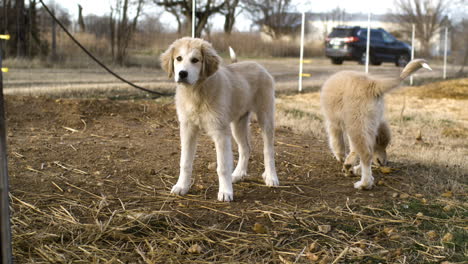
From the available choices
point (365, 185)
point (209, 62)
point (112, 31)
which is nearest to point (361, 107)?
point (365, 185)

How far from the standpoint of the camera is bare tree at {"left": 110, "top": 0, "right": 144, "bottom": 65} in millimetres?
19688

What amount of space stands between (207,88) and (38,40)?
642 inches

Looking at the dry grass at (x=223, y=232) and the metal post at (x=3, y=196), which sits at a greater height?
the metal post at (x=3, y=196)

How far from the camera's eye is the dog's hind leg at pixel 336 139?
19.8 feet

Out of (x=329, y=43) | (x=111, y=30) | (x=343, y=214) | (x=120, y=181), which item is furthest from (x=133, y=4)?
(x=343, y=214)

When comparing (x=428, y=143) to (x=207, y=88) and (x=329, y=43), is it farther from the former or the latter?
(x=329, y=43)

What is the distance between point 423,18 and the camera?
35594 millimetres

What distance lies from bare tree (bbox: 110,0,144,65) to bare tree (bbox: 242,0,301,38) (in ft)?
48.4

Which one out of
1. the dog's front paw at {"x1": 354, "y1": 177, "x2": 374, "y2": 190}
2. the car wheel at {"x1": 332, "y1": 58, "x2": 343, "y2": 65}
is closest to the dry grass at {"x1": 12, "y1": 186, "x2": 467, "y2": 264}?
the dog's front paw at {"x1": 354, "y1": 177, "x2": 374, "y2": 190}

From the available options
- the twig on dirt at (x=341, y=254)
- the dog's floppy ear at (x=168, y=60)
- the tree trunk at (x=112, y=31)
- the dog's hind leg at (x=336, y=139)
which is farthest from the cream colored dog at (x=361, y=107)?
the tree trunk at (x=112, y=31)

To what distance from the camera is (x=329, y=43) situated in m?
24.4

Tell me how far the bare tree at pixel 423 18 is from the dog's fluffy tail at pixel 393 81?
29.2 meters

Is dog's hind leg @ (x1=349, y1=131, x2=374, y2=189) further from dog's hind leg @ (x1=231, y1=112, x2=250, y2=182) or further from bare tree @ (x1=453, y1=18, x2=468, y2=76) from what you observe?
bare tree @ (x1=453, y1=18, x2=468, y2=76)

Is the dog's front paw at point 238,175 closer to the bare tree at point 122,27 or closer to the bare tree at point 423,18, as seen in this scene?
the bare tree at point 122,27
